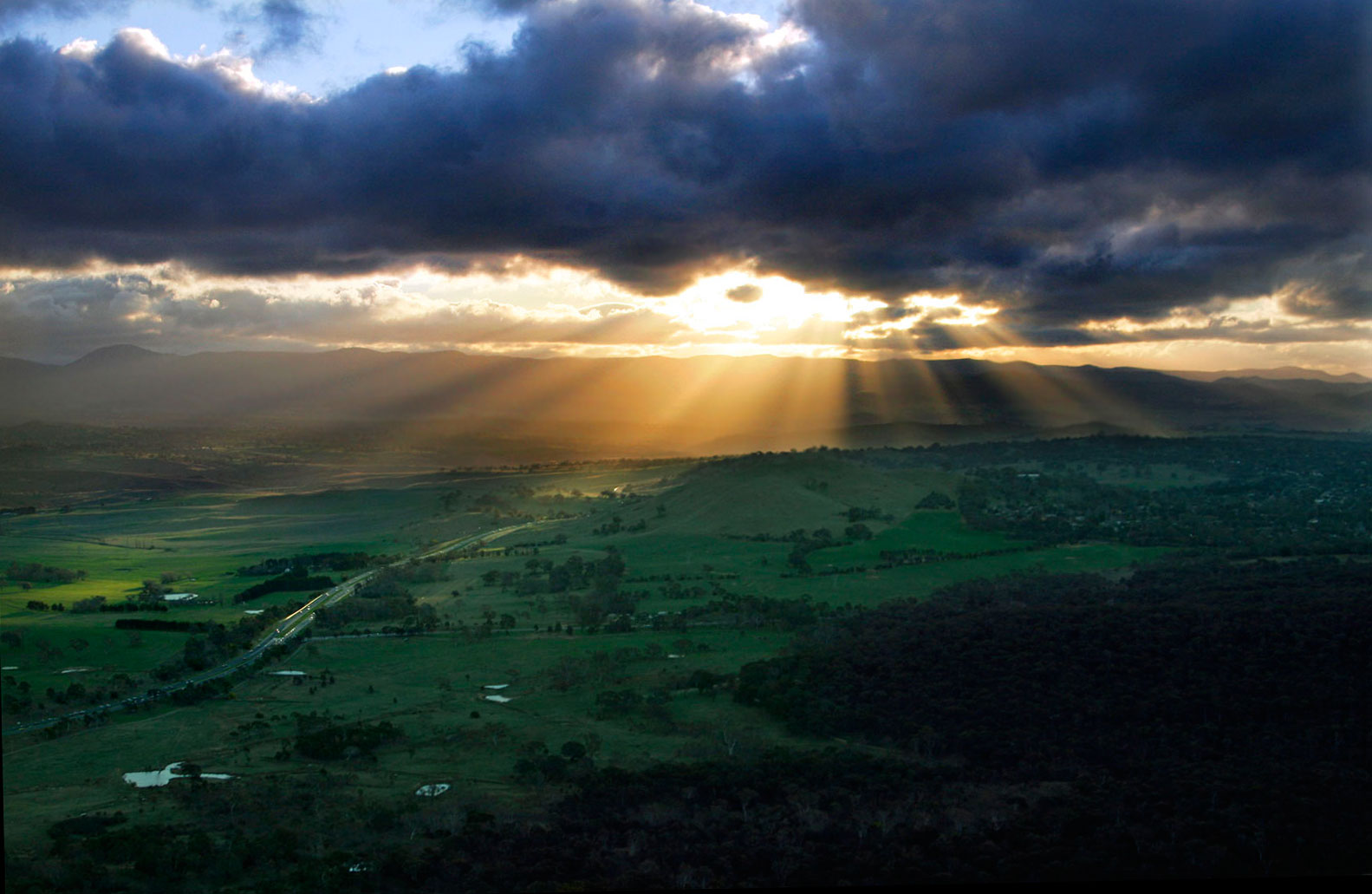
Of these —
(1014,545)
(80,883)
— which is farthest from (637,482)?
(80,883)

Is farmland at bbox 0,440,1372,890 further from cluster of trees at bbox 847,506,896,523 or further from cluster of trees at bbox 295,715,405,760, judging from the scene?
Result: cluster of trees at bbox 847,506,896,523

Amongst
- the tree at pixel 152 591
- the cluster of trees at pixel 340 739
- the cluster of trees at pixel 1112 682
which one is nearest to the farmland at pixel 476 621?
the cluster of trees at pixel 340 739

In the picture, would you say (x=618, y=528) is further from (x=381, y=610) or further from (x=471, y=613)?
(x=381, y=610)

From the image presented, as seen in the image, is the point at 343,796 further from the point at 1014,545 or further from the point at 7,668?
the point at 1014,545

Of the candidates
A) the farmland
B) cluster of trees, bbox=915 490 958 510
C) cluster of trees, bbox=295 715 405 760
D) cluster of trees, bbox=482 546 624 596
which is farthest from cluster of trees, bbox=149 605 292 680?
cluster of trees, bbox=915 490 958 510

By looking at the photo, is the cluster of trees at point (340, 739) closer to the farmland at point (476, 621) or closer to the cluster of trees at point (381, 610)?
the farmland at point (476, 621)

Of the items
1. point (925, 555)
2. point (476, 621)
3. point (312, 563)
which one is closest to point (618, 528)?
point (312, 563)
